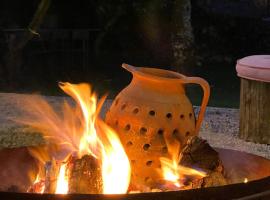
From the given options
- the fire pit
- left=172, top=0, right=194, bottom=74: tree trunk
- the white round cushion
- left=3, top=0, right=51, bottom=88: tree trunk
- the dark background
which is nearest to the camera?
the fire pit

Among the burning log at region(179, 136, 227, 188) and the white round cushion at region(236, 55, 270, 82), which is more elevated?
the burning log at region(179, 136, 227, 188)

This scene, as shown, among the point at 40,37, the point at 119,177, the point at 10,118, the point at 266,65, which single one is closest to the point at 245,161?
the point at 119,177

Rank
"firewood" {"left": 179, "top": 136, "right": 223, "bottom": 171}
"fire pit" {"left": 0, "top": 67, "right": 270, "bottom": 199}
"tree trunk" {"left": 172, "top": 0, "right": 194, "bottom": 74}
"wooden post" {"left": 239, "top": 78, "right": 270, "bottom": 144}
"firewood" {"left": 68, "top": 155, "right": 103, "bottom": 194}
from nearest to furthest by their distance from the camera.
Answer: "firewood" {"left": 68, "top": 155, "right": 103, "bottom": 194}
"fire pit" {"left": 0, "top": 67, "right": 270, "bottom": 199}
"firewood" {"left": 179, "top": 136, "right": 223, "bottom": 171}
"wooden post" {"left": 239, "top": 78, "right": 270, "bottom": 144}
"tree trunk" {"left": 172, "top": 0, "right": 194, "bottom": 74}

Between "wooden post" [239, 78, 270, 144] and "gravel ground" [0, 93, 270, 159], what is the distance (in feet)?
0.31

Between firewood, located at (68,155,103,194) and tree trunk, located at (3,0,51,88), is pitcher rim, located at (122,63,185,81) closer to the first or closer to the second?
firewood, located at (68,155,103,194)

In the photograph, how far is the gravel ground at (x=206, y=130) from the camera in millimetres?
5578

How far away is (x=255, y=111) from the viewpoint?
5883 millimetres

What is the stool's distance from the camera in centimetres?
559

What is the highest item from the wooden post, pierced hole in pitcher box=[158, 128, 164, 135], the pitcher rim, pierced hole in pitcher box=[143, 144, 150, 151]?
the pitcher rim

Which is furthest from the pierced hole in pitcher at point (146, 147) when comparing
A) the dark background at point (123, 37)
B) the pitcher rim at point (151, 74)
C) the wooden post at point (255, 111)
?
the dark background at point (123, 37)

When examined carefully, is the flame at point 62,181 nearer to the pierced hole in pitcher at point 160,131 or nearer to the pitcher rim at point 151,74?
the pierced hole in pitcher at point 160,131

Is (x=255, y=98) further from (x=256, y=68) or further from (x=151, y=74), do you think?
(x=151, y=74)

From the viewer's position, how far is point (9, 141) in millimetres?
5535

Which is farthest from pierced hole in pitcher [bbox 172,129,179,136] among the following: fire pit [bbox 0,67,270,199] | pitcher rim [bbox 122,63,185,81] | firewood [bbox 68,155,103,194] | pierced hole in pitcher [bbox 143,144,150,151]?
firewood [bbox 68,155,103,194]
